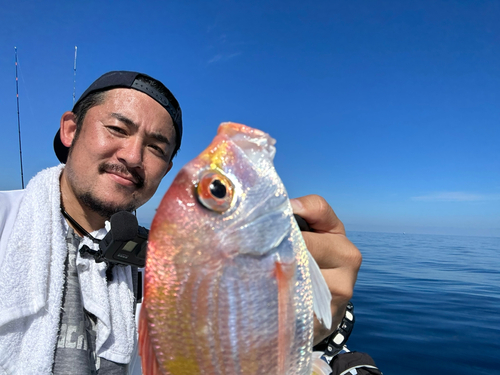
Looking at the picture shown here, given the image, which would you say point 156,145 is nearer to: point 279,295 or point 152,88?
point 152,88

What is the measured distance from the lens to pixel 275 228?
1.19 metres

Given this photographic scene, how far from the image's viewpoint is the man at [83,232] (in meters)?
2.69

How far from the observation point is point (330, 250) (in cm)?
176

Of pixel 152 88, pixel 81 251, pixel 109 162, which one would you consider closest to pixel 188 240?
pixel 109 162

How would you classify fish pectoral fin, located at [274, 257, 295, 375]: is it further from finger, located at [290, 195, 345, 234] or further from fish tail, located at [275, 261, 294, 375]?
finger, located at [290, 195, 345, 234]

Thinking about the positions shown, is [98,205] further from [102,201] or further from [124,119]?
[124,119]

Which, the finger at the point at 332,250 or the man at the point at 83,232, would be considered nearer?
the finger at the point at 332,250

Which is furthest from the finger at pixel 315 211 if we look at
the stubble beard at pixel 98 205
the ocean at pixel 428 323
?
the ocean at pixel 428 323

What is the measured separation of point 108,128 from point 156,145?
1.68 ft

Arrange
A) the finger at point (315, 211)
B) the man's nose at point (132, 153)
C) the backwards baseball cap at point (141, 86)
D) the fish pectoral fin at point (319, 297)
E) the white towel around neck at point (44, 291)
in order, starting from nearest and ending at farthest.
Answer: the fish pectoral fin at point (319, 297) → the finger at point (315, 211) → the white towel around neck at point (44, 291) → the man's nose at point (132, 153) → the backwards baseball cap at point (141, 86)

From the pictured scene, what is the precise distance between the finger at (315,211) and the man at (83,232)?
2.11 metres

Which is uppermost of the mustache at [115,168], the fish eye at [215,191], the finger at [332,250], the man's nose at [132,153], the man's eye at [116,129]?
the man's eye at [116,129]

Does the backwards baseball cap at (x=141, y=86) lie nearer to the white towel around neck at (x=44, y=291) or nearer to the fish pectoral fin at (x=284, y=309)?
the white towel around neck at (x=44, y=291)

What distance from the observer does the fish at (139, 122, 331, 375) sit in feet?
3.65
